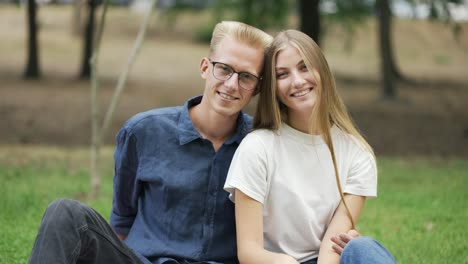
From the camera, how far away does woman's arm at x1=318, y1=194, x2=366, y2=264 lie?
3.28m

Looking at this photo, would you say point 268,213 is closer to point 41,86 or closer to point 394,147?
point 394,147

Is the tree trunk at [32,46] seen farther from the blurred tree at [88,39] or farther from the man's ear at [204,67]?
the man's ear at [204,67]

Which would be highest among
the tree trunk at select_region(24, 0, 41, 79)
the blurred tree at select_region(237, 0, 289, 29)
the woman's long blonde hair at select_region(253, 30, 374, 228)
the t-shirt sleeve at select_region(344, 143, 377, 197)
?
the woman's long blonde hair at select_region(253, 30, 374, 228)

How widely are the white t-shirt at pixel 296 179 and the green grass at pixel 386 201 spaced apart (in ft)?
6.05

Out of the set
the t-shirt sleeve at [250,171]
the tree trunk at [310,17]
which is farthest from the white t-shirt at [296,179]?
the tree trunk at [310,17]

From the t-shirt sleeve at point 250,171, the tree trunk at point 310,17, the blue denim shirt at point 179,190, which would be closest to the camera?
the t-shirt sleeve at point 250,171

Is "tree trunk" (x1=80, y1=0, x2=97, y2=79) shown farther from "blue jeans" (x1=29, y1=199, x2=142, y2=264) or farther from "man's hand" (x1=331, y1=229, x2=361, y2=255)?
"man's hand" (x1=331, y1=229, x2=361, y2=255)

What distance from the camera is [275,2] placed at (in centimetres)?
1772

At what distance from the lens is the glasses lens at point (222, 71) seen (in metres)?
3.45

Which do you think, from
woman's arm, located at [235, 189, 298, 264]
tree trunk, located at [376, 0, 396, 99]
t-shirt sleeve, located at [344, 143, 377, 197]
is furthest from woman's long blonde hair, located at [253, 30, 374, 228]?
tree trunk, located at [376, 0, 396, 99]

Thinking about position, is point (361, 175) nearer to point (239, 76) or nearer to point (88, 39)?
point (239, 76)

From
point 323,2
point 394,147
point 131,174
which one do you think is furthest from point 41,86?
point 131,174

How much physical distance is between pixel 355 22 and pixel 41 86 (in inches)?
316

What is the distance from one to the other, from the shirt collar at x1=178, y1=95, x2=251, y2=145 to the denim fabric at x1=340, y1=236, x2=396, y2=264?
2.52 ft
